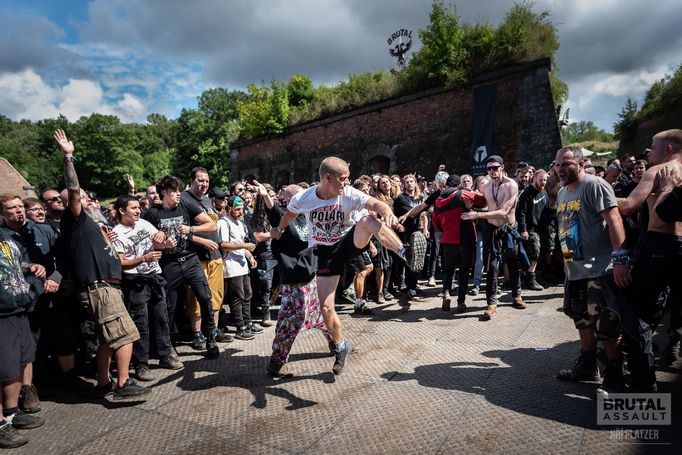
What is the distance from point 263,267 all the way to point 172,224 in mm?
1762

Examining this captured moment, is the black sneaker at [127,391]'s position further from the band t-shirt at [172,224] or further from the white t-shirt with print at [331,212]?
the white t-shirt with print at [331,212]

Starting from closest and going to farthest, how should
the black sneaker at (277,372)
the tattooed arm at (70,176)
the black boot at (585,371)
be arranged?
1. the tattooed arm at (70,176)
2. the black boot at (585,371)
3. the black sneaker at (277,372)

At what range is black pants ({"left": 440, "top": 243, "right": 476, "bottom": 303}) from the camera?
19.0ft

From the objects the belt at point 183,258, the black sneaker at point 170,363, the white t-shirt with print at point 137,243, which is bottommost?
the black sneaker at point 170,363

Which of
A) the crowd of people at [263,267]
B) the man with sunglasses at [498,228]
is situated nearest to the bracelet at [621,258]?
the crowd of people at [263,267]

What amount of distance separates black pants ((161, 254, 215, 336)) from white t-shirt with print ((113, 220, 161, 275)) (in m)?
0.23

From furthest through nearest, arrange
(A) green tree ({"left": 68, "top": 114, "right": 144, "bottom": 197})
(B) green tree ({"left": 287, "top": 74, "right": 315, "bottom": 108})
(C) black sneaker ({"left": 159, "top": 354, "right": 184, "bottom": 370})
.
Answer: (A) green tree ({"left": 68, "top": 114, "right": 144, "bottom": 197}) < (B) green tree ({"left": 287, "top": 74, "right": 315, "bottom": 108}) < (C) black sneaker ({"left": 159, "top": 354, "right": 184, "bottom": 370})

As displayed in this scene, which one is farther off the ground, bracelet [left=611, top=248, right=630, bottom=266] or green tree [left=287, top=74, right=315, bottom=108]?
green tree [left=287, top=74, right=315, bottom=108]

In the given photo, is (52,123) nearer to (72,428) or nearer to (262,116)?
(262,116)

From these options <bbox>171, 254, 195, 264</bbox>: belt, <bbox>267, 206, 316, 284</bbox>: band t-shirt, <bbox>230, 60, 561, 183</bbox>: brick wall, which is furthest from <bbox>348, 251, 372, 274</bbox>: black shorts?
<bbox>230, 60, 561, 183</bbox>: brick wall

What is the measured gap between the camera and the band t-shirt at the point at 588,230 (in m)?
3.21

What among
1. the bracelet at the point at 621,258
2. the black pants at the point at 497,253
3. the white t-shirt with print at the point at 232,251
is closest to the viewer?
the bracelet at the point at 621,258

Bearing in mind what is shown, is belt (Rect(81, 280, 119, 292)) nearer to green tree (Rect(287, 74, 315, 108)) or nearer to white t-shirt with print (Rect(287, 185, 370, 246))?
white t-shirt with print (Rect(287, 185, 370, 246))

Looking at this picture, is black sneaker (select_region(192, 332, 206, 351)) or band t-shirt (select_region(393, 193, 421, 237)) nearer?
black sneaker (select_region(192, 332, 206, 351))
